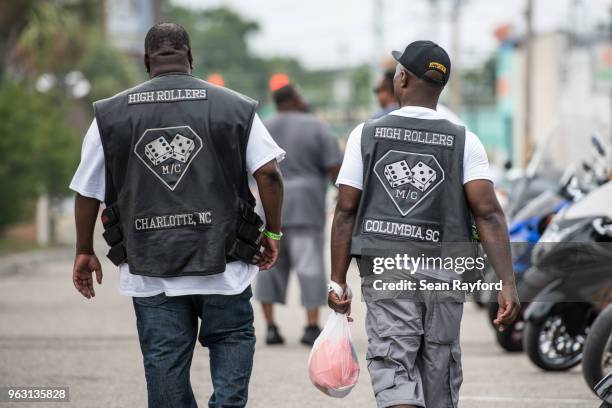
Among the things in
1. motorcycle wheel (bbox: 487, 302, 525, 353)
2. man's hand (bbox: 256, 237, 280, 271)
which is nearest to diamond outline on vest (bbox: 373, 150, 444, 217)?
man's hand (bbox: 256, 237, 280, 271)

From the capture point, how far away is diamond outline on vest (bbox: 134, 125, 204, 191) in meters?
5.17

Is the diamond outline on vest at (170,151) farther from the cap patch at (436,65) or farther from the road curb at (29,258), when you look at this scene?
the road curb at (29,258)

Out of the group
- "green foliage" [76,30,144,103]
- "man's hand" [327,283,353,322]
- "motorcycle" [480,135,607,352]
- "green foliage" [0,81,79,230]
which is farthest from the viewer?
"green foliage" [76,30,144,103]

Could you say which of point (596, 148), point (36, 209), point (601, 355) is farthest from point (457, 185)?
point (36, 209)

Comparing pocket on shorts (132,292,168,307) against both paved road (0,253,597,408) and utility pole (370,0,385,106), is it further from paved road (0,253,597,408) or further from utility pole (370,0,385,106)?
utility pole (370,0,385,106)

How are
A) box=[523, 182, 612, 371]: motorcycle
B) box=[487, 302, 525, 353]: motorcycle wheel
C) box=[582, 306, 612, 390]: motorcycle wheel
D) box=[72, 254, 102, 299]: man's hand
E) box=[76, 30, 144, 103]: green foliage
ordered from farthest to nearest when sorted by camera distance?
box=[76, 30, 144, 103]: green foliage
box=[487, 302, 525, 353]: motorcycle wheel
box=[523, 182, 612, 371]: motorcycle
box=[582, 306, 612, 390]: motorcycle wheel
box=[72, 254, 102, 299]: man's hand

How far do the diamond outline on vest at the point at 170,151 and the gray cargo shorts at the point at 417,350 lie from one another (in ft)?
2.96

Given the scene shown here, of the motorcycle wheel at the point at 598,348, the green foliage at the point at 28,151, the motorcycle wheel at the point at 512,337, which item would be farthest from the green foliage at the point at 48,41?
the motorcycle wheel at the point at 598,348

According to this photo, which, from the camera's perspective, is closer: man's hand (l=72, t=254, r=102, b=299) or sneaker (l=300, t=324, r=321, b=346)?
man's hand (l=72, t=254, r=102, b=299)

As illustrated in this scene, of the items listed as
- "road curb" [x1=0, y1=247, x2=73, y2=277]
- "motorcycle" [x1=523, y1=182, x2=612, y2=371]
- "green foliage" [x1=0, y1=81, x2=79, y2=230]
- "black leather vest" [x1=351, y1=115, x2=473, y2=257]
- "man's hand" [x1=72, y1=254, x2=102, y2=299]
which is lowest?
"road curb" [x1=0, y1=247, x2=73, y2=277]

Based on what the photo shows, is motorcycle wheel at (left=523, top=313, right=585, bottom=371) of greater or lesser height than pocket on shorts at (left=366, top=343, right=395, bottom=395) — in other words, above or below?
below

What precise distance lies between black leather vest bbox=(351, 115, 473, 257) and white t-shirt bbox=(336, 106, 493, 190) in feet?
0.10

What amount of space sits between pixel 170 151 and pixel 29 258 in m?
15.0

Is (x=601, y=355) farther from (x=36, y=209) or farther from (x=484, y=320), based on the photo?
(x=36, y=209)
